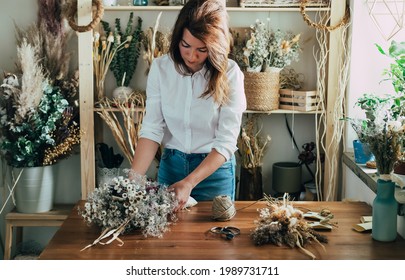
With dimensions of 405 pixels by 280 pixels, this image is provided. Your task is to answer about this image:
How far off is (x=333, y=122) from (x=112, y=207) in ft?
6.41

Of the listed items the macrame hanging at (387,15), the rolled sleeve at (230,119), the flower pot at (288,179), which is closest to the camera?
the rolled sleeve at (230,119)

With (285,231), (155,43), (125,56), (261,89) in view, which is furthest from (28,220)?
(285,231)

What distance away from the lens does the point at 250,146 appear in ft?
12.6

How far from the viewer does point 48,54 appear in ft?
12.0

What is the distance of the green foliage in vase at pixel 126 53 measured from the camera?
3.74 m

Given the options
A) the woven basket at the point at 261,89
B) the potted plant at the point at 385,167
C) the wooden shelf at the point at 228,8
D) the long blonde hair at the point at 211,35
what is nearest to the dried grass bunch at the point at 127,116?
the wooden shelf at the point at 228,8

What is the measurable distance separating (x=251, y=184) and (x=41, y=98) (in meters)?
1.33

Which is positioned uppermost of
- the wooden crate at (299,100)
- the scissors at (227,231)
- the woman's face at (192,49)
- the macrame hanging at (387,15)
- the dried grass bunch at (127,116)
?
the macrame hanging at (387,15)

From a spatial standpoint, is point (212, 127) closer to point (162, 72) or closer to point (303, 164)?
point (162, 72)

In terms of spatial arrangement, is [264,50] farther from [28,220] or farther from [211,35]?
[28,220]

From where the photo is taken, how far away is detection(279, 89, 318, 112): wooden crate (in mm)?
3699

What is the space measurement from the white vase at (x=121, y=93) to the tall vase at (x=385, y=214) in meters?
1.95

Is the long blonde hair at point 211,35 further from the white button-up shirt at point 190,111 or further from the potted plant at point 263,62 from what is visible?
the potted plant at point 263,62
